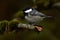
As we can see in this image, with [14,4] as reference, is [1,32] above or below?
below

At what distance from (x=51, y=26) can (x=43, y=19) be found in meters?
0.13

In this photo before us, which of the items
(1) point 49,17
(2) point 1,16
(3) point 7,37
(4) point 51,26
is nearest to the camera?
(3) point 7,37

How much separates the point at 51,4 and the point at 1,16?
0.70 m

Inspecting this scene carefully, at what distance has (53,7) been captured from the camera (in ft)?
7.84

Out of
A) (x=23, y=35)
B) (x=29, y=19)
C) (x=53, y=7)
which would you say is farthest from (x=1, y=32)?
(x=53, y=7)

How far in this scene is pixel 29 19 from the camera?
198 centimetres

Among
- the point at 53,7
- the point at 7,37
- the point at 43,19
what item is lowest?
the point at 7,37

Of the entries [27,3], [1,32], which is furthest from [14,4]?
[1,32]

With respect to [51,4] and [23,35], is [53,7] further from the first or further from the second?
[23,35]

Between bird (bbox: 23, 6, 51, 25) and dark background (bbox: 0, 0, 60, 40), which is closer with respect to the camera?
dark background (bbox: 0, 0, 60, 40)

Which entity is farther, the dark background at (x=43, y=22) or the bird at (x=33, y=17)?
the bird at (x=33, y=17)

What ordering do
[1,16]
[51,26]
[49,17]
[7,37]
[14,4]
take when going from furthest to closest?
[14,4] → [1,16] → [49,17] → [51,26] → [7,37]

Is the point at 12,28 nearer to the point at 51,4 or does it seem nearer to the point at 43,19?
the point at 43,19

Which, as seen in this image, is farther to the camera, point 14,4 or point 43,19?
point 14,4
